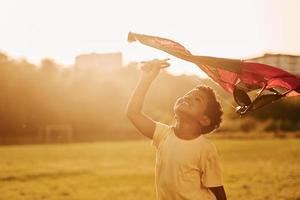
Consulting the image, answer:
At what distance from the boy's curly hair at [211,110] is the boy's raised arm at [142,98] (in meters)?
0.45

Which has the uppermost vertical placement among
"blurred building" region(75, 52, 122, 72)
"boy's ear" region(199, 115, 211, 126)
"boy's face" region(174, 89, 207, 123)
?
"boy's face" region(174, 89, 207, 123)

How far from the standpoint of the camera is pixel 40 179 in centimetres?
1706

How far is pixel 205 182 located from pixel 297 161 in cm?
1858

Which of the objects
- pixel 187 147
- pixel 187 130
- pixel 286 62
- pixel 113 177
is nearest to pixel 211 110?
pixel 187 130

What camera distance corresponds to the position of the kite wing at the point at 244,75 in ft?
18.9

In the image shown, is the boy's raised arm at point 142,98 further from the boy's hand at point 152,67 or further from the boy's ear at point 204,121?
the boy's ear at point 204,121

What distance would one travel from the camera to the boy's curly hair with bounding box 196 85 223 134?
540 cm

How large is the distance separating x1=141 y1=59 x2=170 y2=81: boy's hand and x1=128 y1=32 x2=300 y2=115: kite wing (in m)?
0.50

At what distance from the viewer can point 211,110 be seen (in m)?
5.43

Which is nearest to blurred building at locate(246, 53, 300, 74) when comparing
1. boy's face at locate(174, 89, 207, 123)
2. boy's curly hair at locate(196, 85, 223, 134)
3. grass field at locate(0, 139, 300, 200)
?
boy's curly hair at locate(196, 85, 223, 134)

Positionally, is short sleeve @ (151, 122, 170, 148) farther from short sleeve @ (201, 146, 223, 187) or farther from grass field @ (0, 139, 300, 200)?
grass field @ (0, 139, 300, 200)

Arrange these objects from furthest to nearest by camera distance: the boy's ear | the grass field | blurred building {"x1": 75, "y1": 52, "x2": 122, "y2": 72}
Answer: blurred building {"x1": 75, "y1": 52, "x2": 122, "y2": 72} < the grass field < the boy's ear

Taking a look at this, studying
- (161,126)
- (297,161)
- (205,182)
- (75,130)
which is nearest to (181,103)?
(161,126)

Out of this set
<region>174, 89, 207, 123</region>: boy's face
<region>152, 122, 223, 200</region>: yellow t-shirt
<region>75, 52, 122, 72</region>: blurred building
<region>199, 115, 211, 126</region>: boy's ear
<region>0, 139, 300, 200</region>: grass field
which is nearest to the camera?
<region>152, 122, 223, 200</region>: yellow t-shirt
